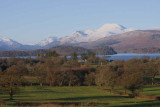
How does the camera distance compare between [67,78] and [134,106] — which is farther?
[67,78]

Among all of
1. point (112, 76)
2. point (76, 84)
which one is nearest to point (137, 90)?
point (112, 76)

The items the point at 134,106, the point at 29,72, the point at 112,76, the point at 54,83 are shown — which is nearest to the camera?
the point at 134,106

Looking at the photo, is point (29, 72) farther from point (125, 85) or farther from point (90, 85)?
point (125, 85)

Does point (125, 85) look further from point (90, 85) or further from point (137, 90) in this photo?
point (90, 85)

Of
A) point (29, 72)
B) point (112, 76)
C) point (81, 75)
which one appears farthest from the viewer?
point (29, 72)

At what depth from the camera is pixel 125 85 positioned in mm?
45406

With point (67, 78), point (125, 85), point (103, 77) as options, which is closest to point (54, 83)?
point (67, 78)

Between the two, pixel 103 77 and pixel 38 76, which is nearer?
pixel 103 77

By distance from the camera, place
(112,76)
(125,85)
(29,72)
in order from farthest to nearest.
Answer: (29,72), (112,76), (125,85)

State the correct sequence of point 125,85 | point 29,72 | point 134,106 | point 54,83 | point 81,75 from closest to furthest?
point 134,106 → point 125,85 → point 54,83 → point 81,75 → point 29,72

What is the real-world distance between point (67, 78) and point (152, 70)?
2507cm

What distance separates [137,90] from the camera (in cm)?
4556

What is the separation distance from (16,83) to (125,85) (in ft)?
60.7

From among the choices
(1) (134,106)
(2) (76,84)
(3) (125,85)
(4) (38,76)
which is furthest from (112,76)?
(1) (134,106)
